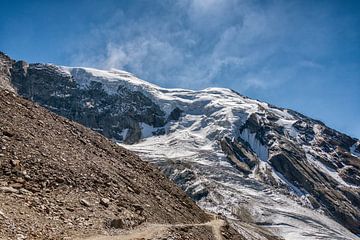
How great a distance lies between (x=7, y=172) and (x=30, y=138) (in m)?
5.31

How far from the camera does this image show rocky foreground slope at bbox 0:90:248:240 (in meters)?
27.7

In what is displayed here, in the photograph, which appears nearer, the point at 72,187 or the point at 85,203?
the point at 85,203

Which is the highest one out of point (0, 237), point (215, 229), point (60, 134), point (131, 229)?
point (60, 134)

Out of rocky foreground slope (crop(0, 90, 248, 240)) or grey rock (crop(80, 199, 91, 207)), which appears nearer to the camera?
rocky foreground slope (crop(0, 90, 248, 240))

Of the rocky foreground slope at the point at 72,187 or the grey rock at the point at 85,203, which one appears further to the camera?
the grey rock at the point at 85,203

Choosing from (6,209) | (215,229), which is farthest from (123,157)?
(6,209)

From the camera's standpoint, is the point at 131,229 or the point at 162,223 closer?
the point at 131,229

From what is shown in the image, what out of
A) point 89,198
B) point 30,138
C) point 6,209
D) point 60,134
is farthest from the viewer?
point 60,134

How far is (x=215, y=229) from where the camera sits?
137 feet

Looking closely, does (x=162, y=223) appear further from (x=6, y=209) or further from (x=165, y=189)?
(x=6, y=209)

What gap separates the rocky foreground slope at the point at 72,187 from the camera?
90.9 feet

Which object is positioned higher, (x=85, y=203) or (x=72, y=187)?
(x=72, y=187)

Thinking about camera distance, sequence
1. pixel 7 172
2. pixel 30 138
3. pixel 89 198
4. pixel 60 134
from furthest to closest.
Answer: pixel 60 134, pixel 30 138, pixel 89 198, pixel 7 172

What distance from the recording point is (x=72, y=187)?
3275cm
